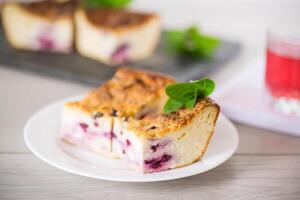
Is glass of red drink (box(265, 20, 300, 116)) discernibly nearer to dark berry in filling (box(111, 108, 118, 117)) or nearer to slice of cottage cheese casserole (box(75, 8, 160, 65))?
dark berry in filling (box(111, 108, 118, 117))

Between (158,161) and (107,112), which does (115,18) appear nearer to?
(107,112)

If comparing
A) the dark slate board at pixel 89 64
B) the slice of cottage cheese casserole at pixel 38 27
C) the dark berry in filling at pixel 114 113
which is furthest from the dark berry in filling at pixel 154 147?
the slice of cottage cheese casserole at pixel 38 27

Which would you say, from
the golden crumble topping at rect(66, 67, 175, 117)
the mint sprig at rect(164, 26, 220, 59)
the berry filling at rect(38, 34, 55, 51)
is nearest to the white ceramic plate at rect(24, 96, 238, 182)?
the golden crumble topping at rect(66, 67, 175, 117)

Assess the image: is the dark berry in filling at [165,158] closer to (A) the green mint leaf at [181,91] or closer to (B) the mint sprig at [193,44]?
(A) the green mint leaf at [181,91]

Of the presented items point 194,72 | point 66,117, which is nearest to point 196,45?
point 194,72

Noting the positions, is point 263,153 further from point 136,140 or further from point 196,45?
point 196,45

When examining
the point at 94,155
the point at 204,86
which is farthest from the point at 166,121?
the point at 94,155
